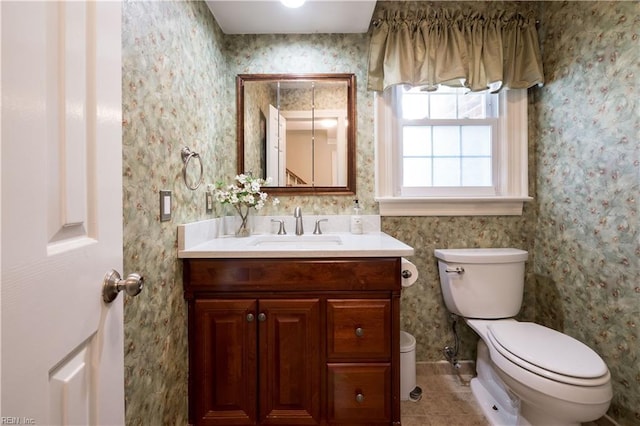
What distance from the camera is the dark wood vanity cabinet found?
1272mm

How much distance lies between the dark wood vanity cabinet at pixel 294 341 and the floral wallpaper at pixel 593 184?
105cm

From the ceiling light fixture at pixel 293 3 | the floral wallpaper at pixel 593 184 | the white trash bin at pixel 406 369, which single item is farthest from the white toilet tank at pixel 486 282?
the ceiling light fixture at pixel 293 3

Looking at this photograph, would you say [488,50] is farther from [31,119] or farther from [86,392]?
[86,392]

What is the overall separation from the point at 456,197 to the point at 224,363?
163cm

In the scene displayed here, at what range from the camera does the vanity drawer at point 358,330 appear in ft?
4.16

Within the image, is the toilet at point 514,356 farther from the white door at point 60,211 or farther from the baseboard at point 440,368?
the white door at point 60,211

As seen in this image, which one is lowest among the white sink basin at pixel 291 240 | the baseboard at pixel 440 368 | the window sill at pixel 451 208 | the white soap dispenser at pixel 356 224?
the baseboard at pixel 440 368

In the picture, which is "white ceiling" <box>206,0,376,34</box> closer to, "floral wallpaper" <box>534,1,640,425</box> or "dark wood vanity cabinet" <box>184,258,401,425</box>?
"floral wallpaper" <box>534,1,640,425</box>

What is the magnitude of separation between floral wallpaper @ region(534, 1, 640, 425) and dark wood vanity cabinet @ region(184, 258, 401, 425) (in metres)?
1.05

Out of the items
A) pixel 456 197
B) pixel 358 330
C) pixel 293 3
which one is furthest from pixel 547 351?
pixel 293 3

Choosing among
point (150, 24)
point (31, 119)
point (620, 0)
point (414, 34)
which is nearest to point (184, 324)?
point (31, 119)

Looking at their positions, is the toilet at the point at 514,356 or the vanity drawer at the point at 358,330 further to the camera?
the vanity drawer at the point at 358,330

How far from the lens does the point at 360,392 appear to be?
1.27 metres

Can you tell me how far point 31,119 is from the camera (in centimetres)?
40
